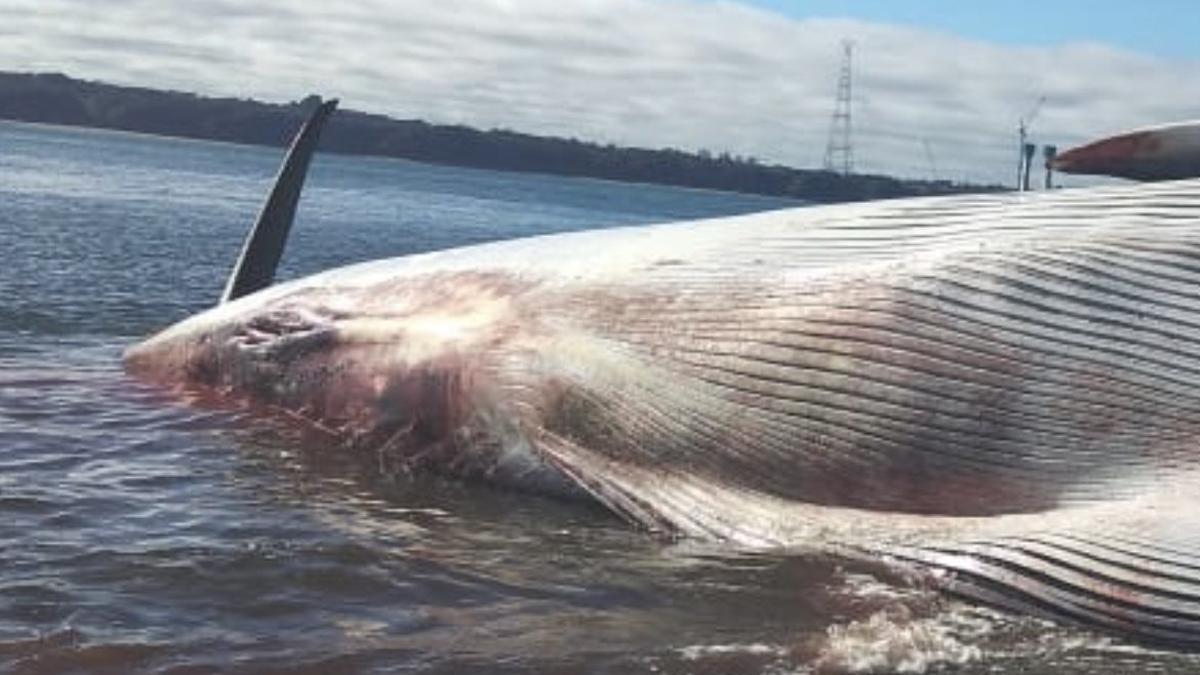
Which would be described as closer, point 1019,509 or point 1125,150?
point 1019,509

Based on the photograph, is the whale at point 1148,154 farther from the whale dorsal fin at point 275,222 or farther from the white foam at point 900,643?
the whale dorsal fin at point 275,222

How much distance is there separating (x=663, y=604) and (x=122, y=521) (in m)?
2.79

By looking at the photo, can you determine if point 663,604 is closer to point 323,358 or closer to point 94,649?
point 94,649

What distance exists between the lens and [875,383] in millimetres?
6887

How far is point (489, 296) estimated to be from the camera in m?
8.52

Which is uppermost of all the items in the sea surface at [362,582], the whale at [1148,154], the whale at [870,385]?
the whale at [1148,154]

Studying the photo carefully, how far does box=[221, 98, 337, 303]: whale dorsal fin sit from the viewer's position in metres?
12.0

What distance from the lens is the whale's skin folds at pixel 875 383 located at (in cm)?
635

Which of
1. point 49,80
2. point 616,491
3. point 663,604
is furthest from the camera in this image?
point 49,80

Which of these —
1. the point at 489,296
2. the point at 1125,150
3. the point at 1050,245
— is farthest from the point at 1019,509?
the point at 489,296

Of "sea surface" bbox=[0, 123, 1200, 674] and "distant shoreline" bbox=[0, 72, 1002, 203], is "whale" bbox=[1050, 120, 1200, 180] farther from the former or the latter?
"distant shoreline" bbox=[0, 72, 1002, 203]

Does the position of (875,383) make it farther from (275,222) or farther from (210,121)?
(210,121)

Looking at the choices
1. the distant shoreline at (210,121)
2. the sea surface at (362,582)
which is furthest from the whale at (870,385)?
the distant shoreline at (210,121)

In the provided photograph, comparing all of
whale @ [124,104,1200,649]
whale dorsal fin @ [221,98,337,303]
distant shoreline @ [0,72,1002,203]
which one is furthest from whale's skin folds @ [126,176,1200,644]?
distant shoreline @ [0,72,1002,203]
